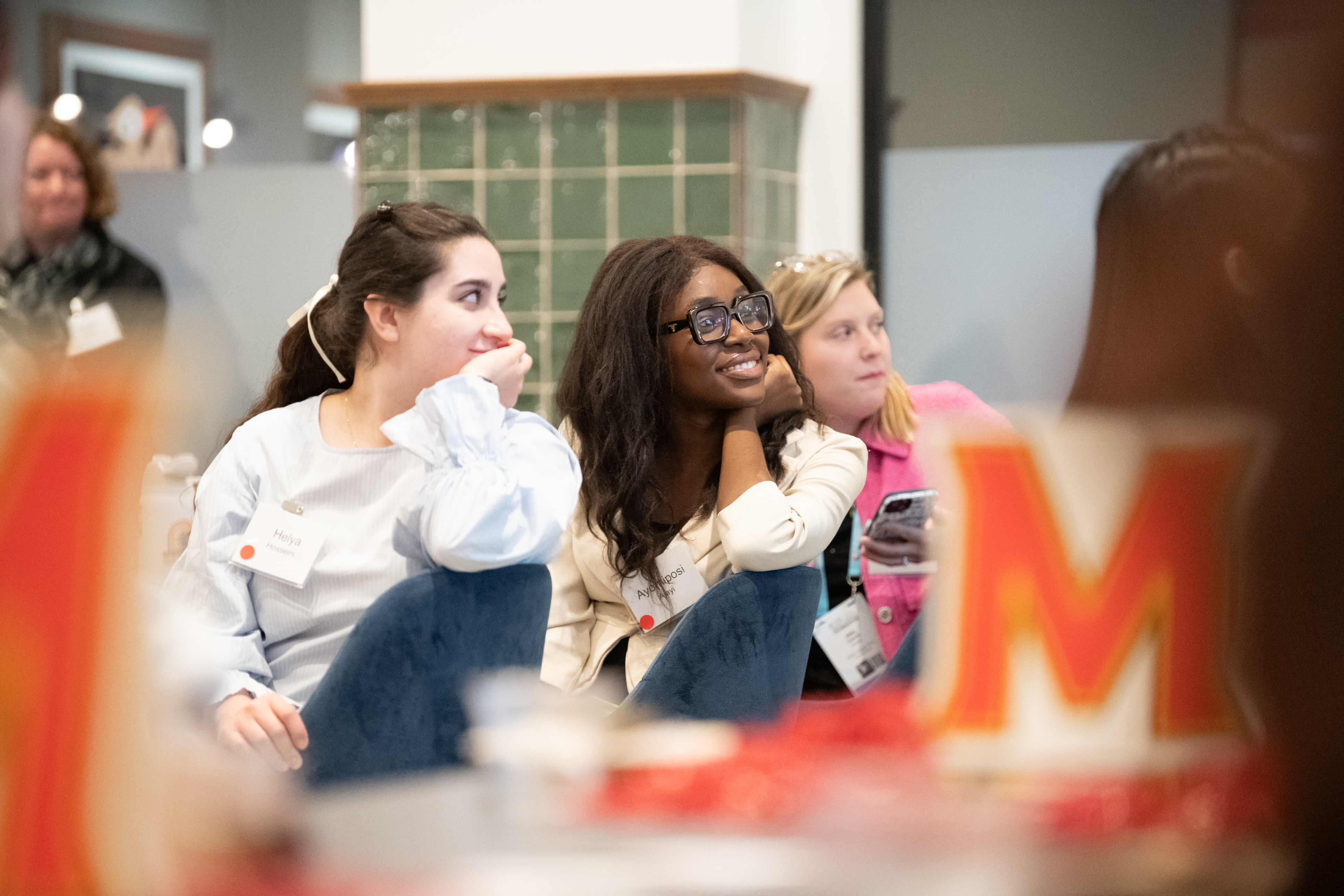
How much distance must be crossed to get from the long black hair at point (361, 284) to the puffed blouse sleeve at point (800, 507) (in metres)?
0.59

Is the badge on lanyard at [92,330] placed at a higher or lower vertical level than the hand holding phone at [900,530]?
higher

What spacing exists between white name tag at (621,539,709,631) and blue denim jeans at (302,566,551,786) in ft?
1.34

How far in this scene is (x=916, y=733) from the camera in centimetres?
64

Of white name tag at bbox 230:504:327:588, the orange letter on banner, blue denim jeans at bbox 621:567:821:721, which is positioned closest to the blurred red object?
the orange letter on banner

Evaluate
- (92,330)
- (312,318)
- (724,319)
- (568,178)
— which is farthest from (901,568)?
(568,178)

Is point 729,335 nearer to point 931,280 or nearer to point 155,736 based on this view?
point 155,736

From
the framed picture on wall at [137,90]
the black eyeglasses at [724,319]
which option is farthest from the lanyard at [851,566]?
the framed picture on wall at [137,90]

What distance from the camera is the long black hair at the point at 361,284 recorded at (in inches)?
78.8

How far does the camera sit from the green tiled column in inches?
157

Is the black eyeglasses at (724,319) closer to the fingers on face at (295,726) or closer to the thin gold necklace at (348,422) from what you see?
the thin gold necklace at (348,422)

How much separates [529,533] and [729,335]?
531 millimetres

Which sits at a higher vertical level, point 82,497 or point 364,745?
point 82,497

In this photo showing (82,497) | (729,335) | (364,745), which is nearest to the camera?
(82,497)

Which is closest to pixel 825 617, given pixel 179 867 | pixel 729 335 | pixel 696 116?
pixel 729 335
